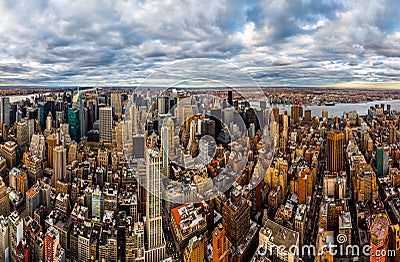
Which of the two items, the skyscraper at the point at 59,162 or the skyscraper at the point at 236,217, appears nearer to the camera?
the skyscraper at the point at 236,217

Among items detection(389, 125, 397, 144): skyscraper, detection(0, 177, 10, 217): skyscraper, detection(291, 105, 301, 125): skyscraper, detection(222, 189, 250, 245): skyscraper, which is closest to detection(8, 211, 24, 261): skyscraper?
detection(0, 177, 10, 217): skyscraper

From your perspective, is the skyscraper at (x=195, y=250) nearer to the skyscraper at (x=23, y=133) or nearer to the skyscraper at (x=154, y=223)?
the skyscraper at (x=154, y=223)

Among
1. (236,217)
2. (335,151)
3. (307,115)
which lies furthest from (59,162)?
(335,151)

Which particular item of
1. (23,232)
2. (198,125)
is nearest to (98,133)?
(23,232)

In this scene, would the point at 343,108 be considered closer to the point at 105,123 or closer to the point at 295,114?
the point at 295,114

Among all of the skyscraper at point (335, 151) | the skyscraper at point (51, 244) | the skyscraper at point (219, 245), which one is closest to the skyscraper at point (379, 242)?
the skyscraper at point (219, 245)

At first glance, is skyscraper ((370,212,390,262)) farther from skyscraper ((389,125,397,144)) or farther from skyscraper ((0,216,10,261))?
skyscraper ((0,216,10,261))
